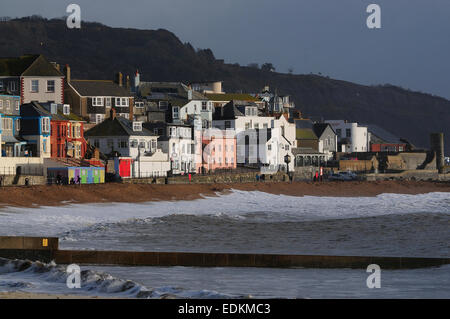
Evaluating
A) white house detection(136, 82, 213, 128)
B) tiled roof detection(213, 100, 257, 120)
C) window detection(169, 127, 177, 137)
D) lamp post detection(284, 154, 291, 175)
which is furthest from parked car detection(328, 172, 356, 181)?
window detection(169, 127, 177, 137)

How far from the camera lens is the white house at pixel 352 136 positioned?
546 ft

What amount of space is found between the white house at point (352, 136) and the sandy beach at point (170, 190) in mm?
41350

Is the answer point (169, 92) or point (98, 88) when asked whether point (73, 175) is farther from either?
point (169, 92)

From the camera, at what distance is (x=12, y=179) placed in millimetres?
72188

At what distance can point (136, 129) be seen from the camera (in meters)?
102

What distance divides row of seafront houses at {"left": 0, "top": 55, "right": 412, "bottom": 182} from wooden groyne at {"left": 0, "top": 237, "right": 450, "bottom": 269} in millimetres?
45516

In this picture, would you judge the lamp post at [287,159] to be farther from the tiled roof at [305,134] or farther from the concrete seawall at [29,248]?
the concrete seawall at [29,248]

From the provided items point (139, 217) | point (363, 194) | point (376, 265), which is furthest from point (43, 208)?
point (363, 194)

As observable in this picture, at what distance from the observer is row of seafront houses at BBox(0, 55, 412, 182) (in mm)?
86000

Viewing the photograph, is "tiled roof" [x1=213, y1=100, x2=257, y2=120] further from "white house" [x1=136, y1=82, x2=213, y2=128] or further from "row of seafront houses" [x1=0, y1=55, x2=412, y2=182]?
"white house" [x1=136, y1=82, x2=213, y2=128]

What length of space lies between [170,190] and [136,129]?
75.9ft

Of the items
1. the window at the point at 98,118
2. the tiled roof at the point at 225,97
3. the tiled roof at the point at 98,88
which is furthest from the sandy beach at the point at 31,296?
the tiled roof at the point at 225,97

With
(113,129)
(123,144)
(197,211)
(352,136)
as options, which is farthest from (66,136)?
(352,136)
